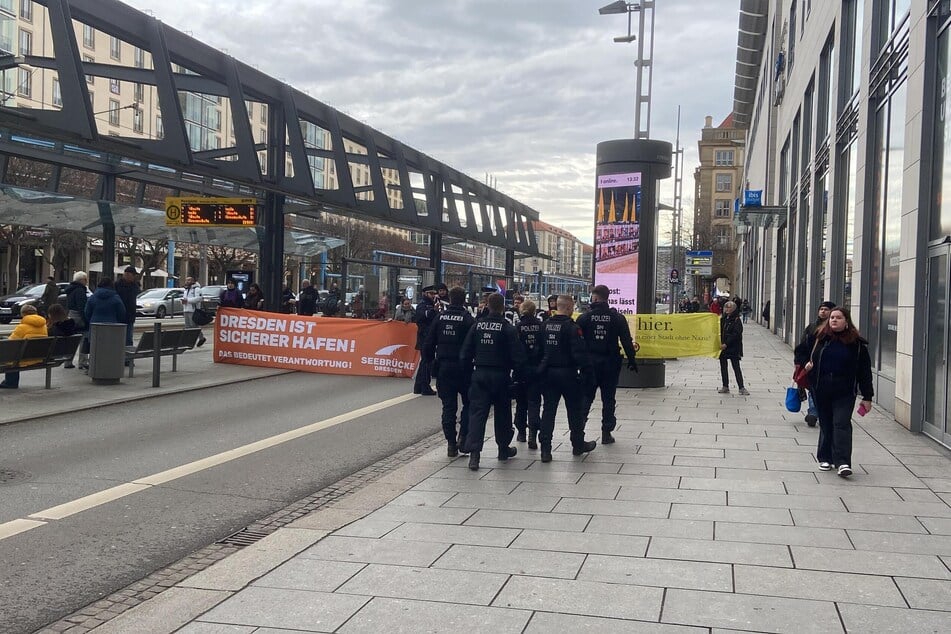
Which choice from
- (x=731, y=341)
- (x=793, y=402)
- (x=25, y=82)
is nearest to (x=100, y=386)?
(x=25, y=82)

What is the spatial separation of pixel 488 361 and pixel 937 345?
5.16m

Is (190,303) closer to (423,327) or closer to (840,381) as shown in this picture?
(423,327)

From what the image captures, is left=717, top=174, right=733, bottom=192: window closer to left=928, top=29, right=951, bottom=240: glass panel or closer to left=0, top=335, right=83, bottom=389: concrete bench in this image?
left=928, top=29, right=951, bottom=240: glass panel

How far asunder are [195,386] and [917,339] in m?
10.1

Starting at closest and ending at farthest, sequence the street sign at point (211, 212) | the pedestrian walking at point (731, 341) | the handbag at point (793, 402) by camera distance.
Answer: the handbag at point (793, 402), the pedestrian walking at point (731, 341), the street sign at point (211, 212)

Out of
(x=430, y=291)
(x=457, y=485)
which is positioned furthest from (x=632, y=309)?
(x=457, y=485)

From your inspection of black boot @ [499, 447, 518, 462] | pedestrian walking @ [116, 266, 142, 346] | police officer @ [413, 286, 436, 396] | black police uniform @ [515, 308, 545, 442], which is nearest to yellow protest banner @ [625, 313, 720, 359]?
→ police officer @ [413, 286, 436, 396]

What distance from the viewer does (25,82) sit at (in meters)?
14.5

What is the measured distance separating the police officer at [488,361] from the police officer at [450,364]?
0.19 m

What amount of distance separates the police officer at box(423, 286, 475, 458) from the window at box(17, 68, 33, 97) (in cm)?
906

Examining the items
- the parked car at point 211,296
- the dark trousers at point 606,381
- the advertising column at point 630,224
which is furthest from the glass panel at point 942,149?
the parked car at point 211,296

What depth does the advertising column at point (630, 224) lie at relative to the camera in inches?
596

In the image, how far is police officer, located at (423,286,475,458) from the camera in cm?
829

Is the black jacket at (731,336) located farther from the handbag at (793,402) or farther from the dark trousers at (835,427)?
the dark trousers at (835,427)
